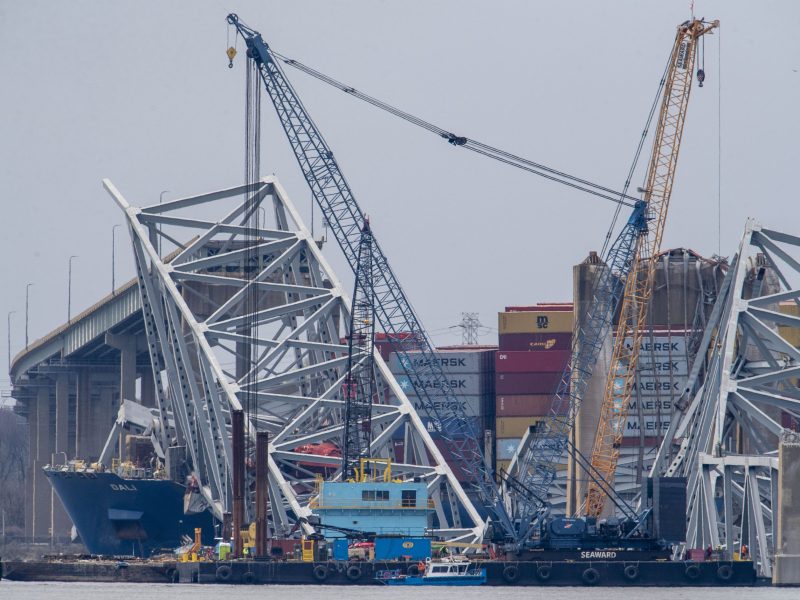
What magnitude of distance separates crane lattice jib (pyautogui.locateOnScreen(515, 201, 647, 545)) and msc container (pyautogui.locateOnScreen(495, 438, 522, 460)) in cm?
328

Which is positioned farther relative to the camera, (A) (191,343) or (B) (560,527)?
(A) (191,343)

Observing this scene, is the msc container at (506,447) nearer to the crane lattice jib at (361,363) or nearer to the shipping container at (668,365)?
the shipping container at (668,365)

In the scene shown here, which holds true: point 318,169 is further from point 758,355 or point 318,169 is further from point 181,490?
point 758,355

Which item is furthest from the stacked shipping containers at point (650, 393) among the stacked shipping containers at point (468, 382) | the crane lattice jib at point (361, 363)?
the crane lattice jib at point (361, 363)

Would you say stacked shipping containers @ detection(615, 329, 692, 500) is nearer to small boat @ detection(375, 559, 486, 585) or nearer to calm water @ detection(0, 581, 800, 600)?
calm water @ detection(0, 581, 800, 600)

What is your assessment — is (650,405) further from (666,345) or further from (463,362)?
(463,362)

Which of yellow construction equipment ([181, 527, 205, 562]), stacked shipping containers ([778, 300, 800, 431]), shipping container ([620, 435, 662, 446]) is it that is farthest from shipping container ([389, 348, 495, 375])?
yellow construction equipment ([181, 527, 205, 562])

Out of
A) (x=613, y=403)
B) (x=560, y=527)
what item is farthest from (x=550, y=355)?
(x=560, y=527)

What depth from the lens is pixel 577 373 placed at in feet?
→ 413

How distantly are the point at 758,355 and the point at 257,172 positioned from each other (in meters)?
33.2

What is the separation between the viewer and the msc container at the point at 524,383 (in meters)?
131

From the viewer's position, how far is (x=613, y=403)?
124938 millimetres

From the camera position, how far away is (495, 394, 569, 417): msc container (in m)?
131

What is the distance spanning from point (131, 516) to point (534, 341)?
30863 millimetres
